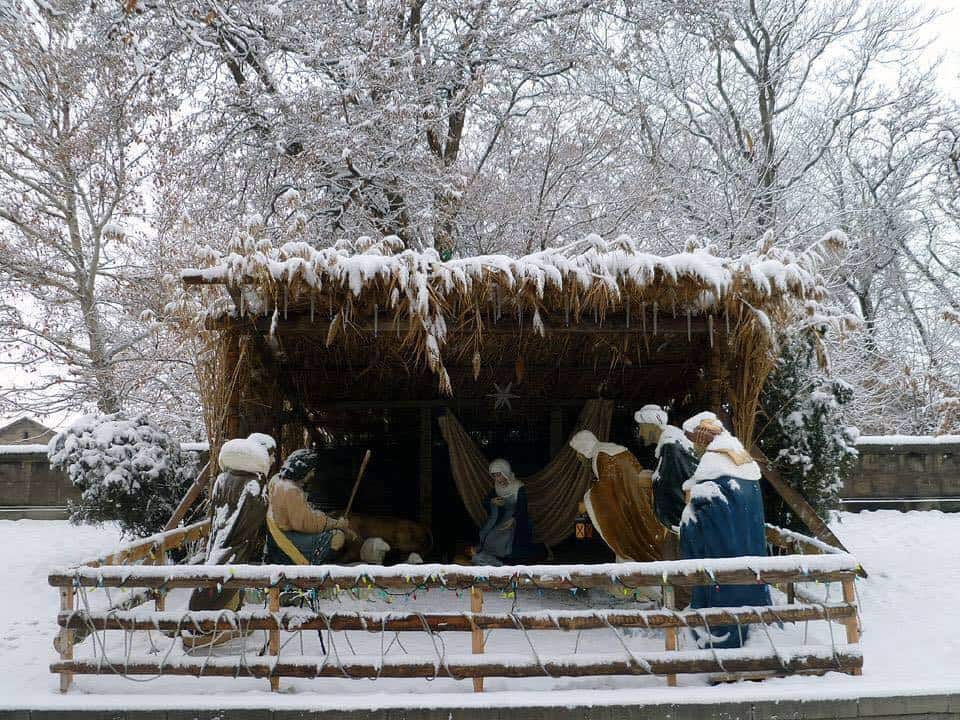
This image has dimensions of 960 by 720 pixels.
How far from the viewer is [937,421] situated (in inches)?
707

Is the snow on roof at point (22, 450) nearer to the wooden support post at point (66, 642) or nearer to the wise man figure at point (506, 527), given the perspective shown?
the wise man figure at point (506, 527)

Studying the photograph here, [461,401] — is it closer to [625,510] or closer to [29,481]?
[625,510]

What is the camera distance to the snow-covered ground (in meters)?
4.98

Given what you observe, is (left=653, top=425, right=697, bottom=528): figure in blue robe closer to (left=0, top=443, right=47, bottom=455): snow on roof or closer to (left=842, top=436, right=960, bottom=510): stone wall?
(left=842, top=436, right=960, bottom=510): stone wall

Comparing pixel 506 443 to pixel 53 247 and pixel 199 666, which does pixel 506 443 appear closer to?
pixel 199 666

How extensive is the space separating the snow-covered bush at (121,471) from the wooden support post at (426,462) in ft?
9.43

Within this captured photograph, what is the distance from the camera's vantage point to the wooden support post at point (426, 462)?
32.2 feet

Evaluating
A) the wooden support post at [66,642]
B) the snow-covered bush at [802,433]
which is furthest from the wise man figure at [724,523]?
the wooden support post at [66,642]

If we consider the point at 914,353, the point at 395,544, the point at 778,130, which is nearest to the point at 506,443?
the point at 395,544

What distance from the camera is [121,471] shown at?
909 cm

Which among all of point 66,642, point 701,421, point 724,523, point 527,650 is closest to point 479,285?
point 701,421

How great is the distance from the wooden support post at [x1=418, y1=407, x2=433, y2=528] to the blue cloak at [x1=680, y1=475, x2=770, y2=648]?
4.57 meters

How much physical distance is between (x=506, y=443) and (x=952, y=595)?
210 inches

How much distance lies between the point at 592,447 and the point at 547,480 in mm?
1625
